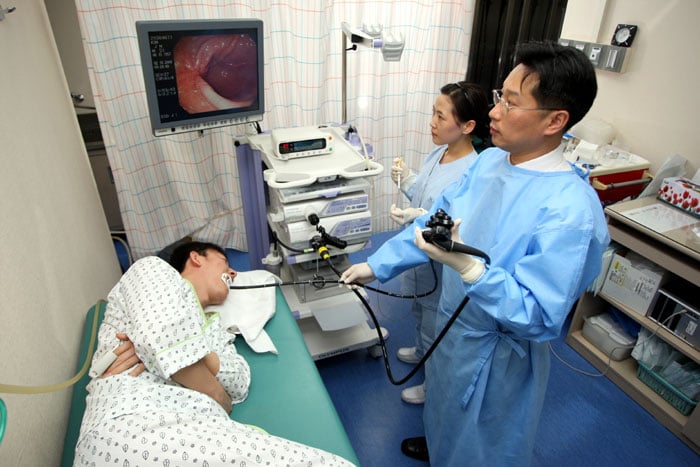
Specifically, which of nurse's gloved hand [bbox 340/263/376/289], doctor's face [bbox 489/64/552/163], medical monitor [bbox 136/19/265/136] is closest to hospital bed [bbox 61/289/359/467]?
nurse's gloved hand [bbox 340/263/376/289]

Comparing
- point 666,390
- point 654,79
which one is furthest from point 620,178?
point 666,390

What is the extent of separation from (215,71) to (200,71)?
6cm

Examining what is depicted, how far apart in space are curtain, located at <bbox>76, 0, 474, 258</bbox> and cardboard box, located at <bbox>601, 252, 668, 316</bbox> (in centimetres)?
137

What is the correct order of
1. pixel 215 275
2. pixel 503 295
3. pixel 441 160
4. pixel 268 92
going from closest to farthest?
1. pixel 503 295
2. pixel 215 275
3. pixel 441 160
4. pixel 268 92

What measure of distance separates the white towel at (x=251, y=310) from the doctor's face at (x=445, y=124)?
0.85m

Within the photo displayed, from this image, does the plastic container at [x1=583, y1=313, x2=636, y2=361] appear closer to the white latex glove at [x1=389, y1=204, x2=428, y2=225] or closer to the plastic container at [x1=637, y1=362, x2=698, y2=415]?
the plastic container at [x1=637, y1=362, x2=698, y2=415]

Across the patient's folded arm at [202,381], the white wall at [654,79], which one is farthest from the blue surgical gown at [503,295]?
the white wall at [654,79]

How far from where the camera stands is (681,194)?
1876mm

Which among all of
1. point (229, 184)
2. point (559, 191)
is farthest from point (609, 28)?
point (229, 184)

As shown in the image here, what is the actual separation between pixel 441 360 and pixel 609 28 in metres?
1.98

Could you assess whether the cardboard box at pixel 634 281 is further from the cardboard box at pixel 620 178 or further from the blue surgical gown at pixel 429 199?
the blue surgical gown at pixel 429 199

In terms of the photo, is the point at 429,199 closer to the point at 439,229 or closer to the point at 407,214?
the point at 407,214

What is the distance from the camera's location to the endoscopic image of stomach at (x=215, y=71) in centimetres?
154

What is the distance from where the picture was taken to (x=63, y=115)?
6.30 ft
